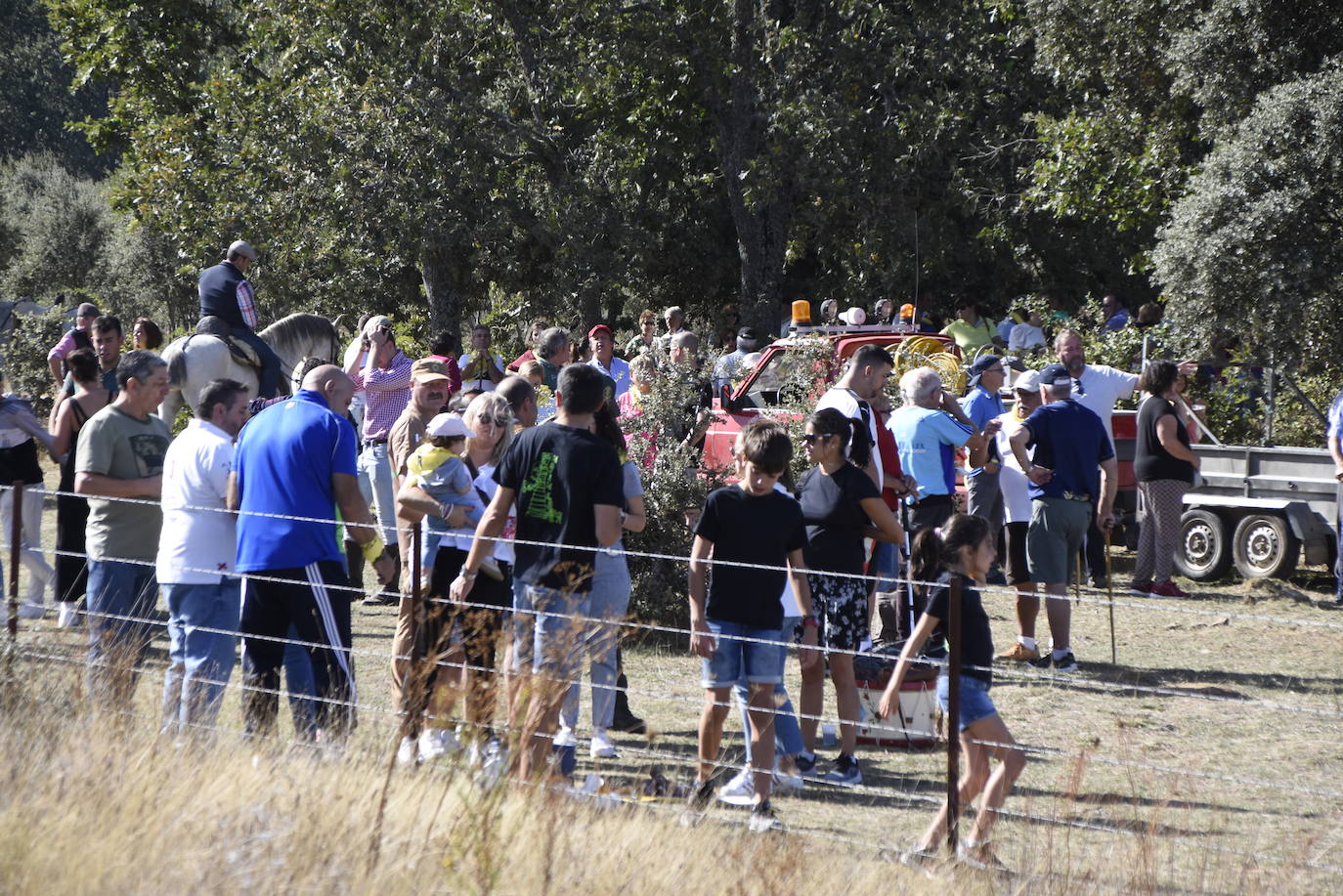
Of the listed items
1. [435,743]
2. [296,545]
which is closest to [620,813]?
[435,743]

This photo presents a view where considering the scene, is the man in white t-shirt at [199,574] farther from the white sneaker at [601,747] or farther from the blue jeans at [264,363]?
the blue jeans at [264,363]

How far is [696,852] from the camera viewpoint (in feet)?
16.5

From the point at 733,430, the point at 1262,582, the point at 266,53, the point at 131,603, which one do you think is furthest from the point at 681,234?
the point at 131,603

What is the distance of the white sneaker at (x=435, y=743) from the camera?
5.23 m

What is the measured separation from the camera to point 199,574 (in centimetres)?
632

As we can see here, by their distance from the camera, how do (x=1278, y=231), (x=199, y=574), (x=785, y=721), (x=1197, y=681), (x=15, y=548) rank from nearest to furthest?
1. (x=199, y=574)
2. (x=785, y=721)
3. (x=15, y=548)
4. (x=1197, y=681)
5. (x=1278, y=231)

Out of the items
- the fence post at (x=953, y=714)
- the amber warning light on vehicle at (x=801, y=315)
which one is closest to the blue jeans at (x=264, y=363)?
the amber warning light on vehicle at (x=801, y=315)

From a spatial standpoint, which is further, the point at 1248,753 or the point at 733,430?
the point at 733,430

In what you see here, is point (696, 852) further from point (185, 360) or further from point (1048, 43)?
point (1048, 43)

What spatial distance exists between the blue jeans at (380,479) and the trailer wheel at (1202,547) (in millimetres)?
6501

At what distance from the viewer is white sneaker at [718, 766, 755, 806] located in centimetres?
617

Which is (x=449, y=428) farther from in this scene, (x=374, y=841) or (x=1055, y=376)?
(x=1055, y=376)

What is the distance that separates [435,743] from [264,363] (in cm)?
569

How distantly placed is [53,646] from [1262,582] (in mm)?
9442
